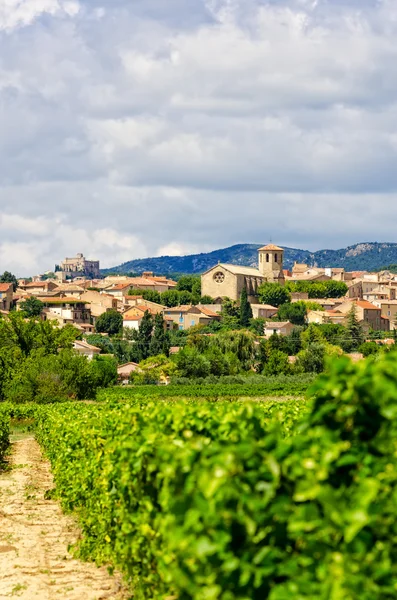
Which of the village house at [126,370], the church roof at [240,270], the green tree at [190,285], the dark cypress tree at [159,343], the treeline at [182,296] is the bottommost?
the village house at [126,370]

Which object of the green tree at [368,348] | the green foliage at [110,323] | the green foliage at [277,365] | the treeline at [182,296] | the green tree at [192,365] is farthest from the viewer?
the treeline at [182,296]

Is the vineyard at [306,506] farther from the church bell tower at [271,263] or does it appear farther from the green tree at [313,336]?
the church bell tower at [271,263]

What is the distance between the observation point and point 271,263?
7096 inches

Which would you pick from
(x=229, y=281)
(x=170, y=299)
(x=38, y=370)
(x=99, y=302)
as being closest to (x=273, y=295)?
(x=229, y=281)

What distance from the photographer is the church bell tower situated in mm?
178875

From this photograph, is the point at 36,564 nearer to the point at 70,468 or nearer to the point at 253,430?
the point at 70,468

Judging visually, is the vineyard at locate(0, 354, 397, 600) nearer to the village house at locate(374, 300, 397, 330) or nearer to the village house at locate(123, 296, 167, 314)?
the village house at locate(123, 296, 167, 314)

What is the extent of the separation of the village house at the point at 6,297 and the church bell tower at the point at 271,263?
160ft

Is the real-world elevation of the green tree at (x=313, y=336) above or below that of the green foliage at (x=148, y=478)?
below

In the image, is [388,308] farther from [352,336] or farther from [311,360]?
[311,360]

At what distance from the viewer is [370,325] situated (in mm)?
143750

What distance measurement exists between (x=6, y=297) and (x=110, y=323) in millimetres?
23062

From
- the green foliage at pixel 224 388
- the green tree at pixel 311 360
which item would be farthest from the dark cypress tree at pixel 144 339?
the green foliage at pixel 224 388

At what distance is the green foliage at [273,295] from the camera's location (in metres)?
159
